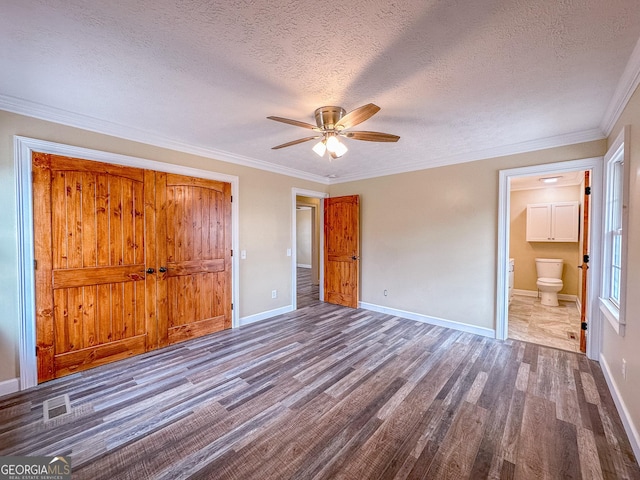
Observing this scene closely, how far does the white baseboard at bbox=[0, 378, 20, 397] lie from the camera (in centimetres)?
230

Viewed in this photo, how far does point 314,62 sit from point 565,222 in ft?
20.5

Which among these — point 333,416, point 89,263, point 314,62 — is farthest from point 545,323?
point 89,263

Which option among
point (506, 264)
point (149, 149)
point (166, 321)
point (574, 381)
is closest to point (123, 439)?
point (166, 321)

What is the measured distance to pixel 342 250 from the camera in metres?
5.13

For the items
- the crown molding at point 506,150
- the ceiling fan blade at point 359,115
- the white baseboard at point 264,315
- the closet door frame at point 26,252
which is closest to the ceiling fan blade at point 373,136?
the ceiling fan blade at point 359,115

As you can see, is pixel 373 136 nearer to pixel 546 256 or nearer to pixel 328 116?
pixel 328 116

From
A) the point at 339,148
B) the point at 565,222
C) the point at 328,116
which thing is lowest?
the point at 565,222

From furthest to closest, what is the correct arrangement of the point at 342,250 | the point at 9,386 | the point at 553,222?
1. the point at 553,222
2. the point at 342,250
3. the point at 9,386

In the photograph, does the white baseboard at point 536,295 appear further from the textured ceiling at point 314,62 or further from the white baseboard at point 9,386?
the white baseboard at point 9,386

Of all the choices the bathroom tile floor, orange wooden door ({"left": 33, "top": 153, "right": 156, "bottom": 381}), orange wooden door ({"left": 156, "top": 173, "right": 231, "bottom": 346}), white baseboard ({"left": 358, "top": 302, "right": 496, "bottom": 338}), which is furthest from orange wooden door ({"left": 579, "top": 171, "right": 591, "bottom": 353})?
orange wooden door ({"left": 33, "top": 153, "right": 156, "bottom": 381})

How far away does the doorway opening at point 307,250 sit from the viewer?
16.0 feet

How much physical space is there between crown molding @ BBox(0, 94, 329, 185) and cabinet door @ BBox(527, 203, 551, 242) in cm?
553

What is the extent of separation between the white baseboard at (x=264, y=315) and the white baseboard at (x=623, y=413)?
12.9 feet

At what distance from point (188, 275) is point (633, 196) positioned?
174 inches
